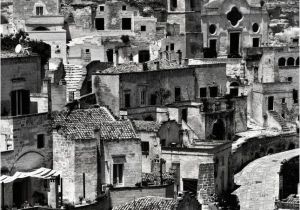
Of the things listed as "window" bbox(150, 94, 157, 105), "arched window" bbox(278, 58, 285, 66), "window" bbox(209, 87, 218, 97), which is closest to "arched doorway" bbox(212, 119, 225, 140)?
"window" bbox(150, 94, 157, 105)

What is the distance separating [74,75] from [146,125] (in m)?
9.40

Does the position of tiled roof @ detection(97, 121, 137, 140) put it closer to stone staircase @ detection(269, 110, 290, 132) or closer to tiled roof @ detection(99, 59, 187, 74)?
tiled roof @ detection(99, 59, 187, 74)

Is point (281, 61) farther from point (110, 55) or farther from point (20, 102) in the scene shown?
point (20, 102)

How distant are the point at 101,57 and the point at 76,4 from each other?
7.68m

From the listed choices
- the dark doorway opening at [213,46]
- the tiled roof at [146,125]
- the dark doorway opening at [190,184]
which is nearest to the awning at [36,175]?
the tiled roof at [146,125]

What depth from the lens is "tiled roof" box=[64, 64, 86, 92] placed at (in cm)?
5928

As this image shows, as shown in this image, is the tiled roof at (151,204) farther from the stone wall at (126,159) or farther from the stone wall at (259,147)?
the stone wall at (259,147)

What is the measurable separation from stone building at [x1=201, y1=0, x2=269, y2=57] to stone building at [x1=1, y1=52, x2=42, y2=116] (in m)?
27.0

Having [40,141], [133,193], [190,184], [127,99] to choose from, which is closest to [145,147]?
[190,184]

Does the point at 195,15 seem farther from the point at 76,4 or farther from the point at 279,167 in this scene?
the point at 279,167

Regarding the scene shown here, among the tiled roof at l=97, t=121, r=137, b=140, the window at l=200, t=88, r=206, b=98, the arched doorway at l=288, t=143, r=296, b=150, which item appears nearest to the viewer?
the tiled roof at l=97, t=121, r=137, b=140

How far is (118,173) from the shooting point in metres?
46.2

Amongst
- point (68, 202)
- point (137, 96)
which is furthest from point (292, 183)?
point (68, 202)

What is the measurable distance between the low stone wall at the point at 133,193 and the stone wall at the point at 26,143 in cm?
311
